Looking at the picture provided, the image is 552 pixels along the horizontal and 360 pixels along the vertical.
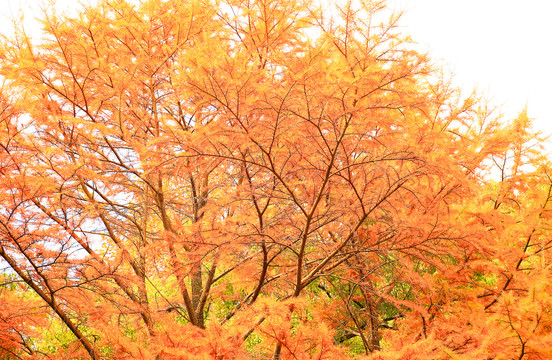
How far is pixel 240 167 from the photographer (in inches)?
185

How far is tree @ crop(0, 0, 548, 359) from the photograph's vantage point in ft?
11.1

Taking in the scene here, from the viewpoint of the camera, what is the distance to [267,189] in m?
4.28

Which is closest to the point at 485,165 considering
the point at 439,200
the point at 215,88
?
the point at 439,200

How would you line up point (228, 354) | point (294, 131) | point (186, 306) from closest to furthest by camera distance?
point (228, 354)
point (294, 131)
point (186, 306)

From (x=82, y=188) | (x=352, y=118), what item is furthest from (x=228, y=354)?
(x=82, y=188)

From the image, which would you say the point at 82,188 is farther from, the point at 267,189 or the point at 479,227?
the point at 479,227

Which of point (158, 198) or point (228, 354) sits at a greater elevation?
point (158, 198)

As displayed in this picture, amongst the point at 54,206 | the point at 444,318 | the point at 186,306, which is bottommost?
the point at 444,318

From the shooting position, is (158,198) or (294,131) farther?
(158,198)

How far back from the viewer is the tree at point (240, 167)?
11.1 ft

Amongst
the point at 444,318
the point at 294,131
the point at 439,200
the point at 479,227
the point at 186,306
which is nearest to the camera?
the point at 294,131

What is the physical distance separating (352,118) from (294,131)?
51cm

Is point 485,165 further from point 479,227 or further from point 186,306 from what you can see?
point 186,306

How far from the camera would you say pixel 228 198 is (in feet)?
13.4
